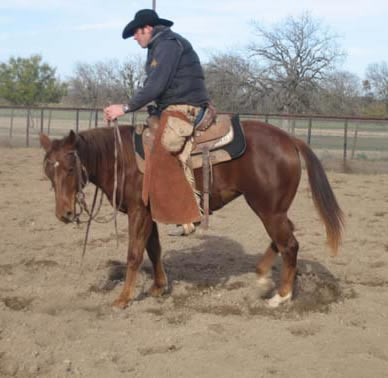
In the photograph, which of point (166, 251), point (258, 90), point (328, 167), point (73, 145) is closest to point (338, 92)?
point (258, 90)

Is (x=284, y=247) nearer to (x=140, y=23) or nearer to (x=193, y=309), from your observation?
(x=193, y=309)

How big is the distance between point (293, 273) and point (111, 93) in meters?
35.7

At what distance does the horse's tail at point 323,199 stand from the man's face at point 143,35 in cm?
150

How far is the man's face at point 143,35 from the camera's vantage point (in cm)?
419

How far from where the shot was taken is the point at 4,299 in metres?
4.38

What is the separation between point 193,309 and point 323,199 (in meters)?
1.48

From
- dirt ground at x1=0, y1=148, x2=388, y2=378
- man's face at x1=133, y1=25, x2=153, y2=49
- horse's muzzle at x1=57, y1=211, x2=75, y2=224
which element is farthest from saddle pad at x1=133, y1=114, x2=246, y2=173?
dirt ground at x1=0, y1=148, x2=388, y2=378

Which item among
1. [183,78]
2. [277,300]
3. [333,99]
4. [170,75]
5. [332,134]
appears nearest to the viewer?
[170,75]

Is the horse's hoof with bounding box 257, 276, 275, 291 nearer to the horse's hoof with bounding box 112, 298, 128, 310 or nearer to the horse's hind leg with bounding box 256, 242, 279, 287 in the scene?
the horse's hind leg with bounding box 256, 242, 279, 287

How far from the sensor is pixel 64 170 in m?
3.95

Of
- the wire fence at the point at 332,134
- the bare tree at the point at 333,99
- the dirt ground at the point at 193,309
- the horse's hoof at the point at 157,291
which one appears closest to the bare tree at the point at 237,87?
the bare tree at the point at 333,99

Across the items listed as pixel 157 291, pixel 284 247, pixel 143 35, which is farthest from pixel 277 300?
pixel 143 35

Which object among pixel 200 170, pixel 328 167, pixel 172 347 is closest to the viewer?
pixel 172 347

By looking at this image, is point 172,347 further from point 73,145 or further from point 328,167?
point 328,167
